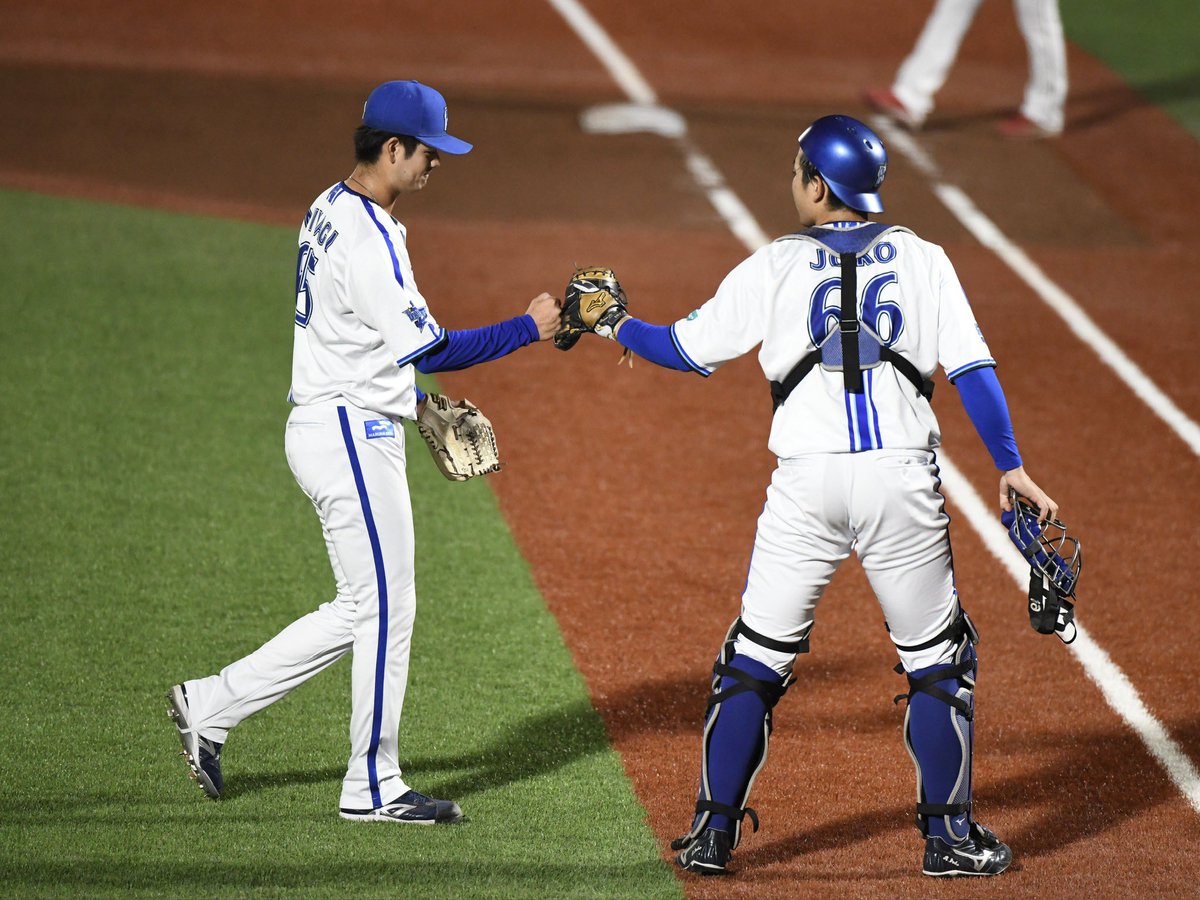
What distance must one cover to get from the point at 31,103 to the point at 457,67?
341 centimetres

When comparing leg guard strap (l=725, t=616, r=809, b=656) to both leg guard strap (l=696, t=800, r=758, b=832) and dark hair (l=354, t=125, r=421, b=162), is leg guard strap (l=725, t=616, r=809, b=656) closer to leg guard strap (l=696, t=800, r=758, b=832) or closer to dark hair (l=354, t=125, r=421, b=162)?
leg guard strap (l=696, t=800, r=758, b=832)

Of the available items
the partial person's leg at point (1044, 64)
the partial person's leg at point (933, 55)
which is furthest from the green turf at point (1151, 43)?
the partial person's leg at point (933, 55)

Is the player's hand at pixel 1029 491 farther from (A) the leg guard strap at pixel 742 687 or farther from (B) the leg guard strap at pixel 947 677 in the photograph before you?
(A) the leg guard strap at pixel 742 687

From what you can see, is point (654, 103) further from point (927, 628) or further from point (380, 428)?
point (927, 628)

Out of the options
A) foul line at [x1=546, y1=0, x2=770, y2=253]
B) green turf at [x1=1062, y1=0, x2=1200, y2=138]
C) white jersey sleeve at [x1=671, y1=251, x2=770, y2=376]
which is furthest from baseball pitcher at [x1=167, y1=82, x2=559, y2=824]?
green turf at [x1=1062, y1=0, x2=1200, y2=138]

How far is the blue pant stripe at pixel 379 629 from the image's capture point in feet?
14.4

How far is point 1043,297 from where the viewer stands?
945 centimetres

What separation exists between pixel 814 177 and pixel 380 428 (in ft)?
4.64

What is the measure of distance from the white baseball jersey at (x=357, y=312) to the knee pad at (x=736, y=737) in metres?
1.23

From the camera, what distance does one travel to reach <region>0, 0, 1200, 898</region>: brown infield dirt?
16.2 ft

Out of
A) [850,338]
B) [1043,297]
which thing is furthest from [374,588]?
[1043,297]

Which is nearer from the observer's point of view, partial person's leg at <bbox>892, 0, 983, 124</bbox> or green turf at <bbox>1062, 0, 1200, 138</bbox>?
partial person's leg at <bbox>892, 0, 983, 124</bbox>

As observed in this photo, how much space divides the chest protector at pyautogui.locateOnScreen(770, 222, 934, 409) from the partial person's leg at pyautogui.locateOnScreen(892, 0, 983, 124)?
839 cm

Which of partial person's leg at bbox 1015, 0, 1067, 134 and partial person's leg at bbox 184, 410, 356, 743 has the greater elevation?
partial person's leg at bbox 1015, 0, 1067, 134
